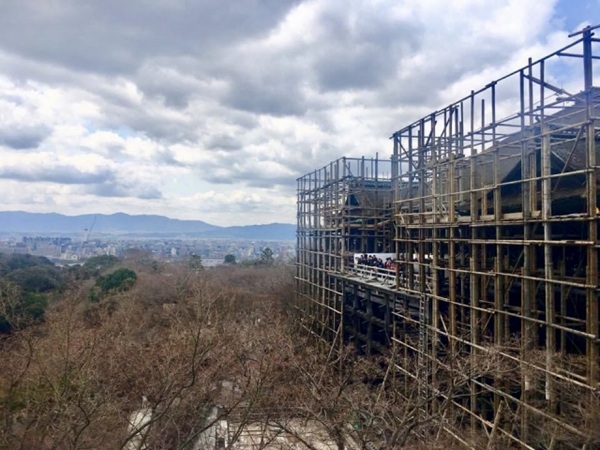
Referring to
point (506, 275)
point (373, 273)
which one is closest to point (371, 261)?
point (373, 273)

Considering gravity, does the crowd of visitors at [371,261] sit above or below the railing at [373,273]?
above

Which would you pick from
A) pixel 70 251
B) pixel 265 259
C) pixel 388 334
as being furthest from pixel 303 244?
pixel 70 251

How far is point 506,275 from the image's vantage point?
10.9m

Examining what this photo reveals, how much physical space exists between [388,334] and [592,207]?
10652 millimetres

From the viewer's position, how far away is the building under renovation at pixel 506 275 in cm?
906

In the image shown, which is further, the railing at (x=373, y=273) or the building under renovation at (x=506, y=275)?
the railing at (x=373, y=273)

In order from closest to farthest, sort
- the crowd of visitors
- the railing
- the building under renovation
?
the building under renovation, the railing, the crowd of visitors

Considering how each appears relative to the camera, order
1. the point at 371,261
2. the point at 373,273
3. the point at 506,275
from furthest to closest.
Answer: the point at 371,261 → the point at 373,273 → the point at 506,275

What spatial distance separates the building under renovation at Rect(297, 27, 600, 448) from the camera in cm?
906

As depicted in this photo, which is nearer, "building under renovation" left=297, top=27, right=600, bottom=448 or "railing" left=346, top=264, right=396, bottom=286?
"building under renovation" left=297, top=27, right=600, bottom=448

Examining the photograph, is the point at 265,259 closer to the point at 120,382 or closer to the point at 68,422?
the point at 120,382

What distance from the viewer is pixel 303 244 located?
29.1 metres

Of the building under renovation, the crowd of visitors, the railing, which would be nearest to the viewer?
the building under renovation

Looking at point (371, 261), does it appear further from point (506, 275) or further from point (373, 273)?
point (506, 275)
